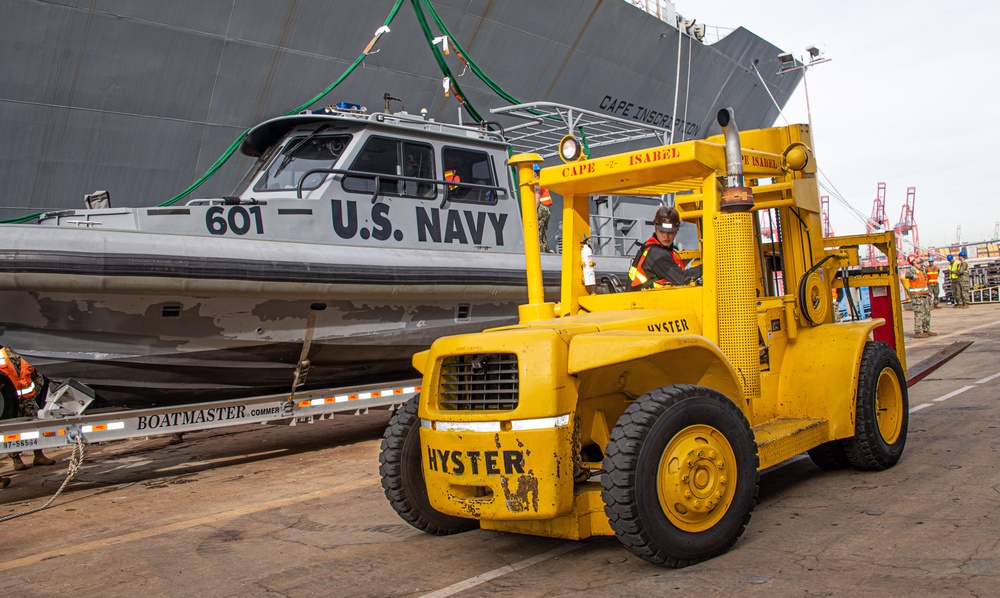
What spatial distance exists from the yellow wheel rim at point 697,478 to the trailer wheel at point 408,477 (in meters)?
1.27

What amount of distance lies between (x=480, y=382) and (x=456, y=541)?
3.36 feet

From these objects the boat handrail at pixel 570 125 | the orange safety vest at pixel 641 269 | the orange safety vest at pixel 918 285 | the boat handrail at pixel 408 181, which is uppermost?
the boat handrail at pixel 570 125

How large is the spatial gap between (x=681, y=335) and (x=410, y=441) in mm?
1480

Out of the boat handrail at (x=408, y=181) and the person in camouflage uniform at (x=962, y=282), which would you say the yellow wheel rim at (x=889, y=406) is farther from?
the person in camouflage uniform at (x=962, y=282)

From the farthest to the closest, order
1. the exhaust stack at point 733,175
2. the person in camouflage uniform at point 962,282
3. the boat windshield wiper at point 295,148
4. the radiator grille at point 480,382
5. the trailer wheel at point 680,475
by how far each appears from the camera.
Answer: the person in camouflage uniform at point 962,282, the boat windshield wiper at point 295,148, the exhaust stack at point 733,175, the radiator grille at point 480,382, the trailer wheel at point 680,475

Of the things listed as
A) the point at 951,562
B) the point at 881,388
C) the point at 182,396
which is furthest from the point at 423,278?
the point at 951,562

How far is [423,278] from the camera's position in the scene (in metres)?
7.67

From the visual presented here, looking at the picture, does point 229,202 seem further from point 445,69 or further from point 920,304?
point 920,304

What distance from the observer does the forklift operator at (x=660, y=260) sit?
15.3ft

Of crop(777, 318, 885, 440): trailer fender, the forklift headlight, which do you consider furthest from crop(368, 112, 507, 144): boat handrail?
crop(777, 318, 885, 440): trailer fender

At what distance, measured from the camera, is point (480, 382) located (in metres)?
3.71

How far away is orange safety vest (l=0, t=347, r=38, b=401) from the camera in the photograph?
26.7 ft

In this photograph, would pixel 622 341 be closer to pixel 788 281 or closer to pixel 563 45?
pixel 788 281

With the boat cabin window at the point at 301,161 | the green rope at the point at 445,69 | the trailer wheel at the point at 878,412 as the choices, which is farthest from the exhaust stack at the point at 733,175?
the green rope at the point at 445,69
